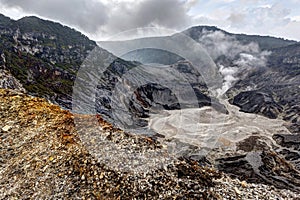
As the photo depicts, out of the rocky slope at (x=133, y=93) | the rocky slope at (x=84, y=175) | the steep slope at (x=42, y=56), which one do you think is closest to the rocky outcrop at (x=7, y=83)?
the rocky slope at (x=133, y=93)

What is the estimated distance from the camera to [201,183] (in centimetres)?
1100

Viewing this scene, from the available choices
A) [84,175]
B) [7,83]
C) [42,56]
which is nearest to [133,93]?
[42,56]

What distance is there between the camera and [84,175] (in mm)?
11133

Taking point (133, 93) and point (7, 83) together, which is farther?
point (133, 93)

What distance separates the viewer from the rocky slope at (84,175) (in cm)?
1052

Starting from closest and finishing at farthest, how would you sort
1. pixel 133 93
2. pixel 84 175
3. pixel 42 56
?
pixel 84 175, pixel 133 93, pixel 42 56

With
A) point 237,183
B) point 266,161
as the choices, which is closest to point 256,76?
point 266,161

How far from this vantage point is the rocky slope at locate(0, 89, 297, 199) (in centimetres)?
1052

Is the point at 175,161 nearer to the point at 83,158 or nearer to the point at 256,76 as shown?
the point at 83,158

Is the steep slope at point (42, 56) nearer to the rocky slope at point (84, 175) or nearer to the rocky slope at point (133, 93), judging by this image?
the rocky slope at point (133, 93)

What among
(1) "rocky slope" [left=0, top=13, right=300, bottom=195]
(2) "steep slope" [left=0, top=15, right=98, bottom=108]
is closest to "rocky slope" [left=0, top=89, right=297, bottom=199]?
(1) "rocky slope" [left=0, top=13, right=300, bottom=195]

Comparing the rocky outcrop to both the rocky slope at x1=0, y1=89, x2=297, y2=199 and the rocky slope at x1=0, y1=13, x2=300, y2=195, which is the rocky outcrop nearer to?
the rocky slope at x1=0, y1=13, x2=300, y2=195

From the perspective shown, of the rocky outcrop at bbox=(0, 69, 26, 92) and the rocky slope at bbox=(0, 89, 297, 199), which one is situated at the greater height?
the rocky slope at bbox=(0, 89, 297, 199)

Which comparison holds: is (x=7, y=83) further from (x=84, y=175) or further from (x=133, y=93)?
(x=133, y=93)
